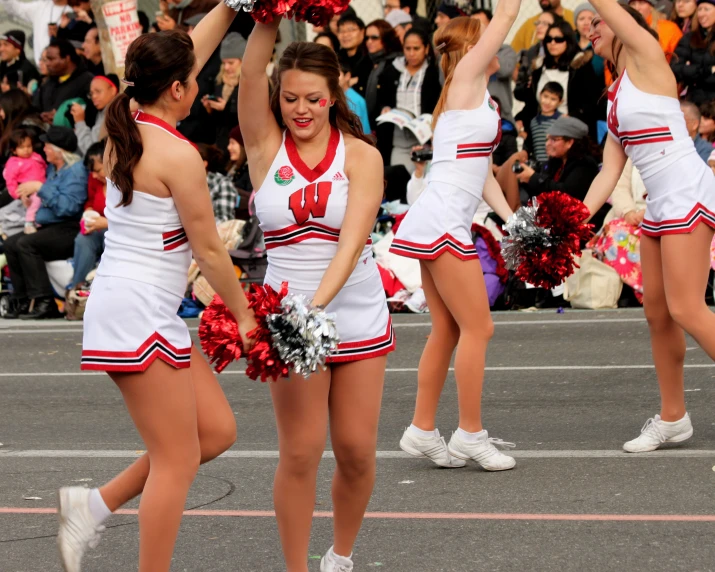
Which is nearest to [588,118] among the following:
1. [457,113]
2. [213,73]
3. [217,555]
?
[213,73]

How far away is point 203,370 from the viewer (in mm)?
4125

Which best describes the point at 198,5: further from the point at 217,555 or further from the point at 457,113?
the point at 217,555

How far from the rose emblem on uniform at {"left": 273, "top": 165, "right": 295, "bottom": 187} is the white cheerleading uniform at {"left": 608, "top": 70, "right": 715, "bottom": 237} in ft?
7.58

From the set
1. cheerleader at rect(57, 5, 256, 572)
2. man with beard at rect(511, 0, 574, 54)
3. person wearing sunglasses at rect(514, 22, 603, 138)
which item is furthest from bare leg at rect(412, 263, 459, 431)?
man with beard at rect(511, 0, 574, 54)

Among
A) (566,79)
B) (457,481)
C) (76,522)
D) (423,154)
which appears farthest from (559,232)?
(566,79)

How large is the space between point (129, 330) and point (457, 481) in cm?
249

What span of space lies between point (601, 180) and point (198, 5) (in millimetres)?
12369

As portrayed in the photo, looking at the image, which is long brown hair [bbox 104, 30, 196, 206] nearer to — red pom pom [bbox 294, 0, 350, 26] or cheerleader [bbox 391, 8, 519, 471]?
red pom pom [bbox 294, 0, 350, 26]

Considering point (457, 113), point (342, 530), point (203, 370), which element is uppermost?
point (457, 113)

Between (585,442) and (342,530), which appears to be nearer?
(342,530)

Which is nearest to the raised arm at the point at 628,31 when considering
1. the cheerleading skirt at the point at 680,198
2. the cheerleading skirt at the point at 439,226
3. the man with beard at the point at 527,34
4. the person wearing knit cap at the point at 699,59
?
the cheerleading skirt at the point at 680,198

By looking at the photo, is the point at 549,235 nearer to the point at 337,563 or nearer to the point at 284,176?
the point at 284,176

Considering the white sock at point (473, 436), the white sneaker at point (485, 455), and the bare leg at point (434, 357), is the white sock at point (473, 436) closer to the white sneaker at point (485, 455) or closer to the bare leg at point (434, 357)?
the white sneaker at point (485, 455)

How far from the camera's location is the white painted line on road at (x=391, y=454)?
6.18 meters
